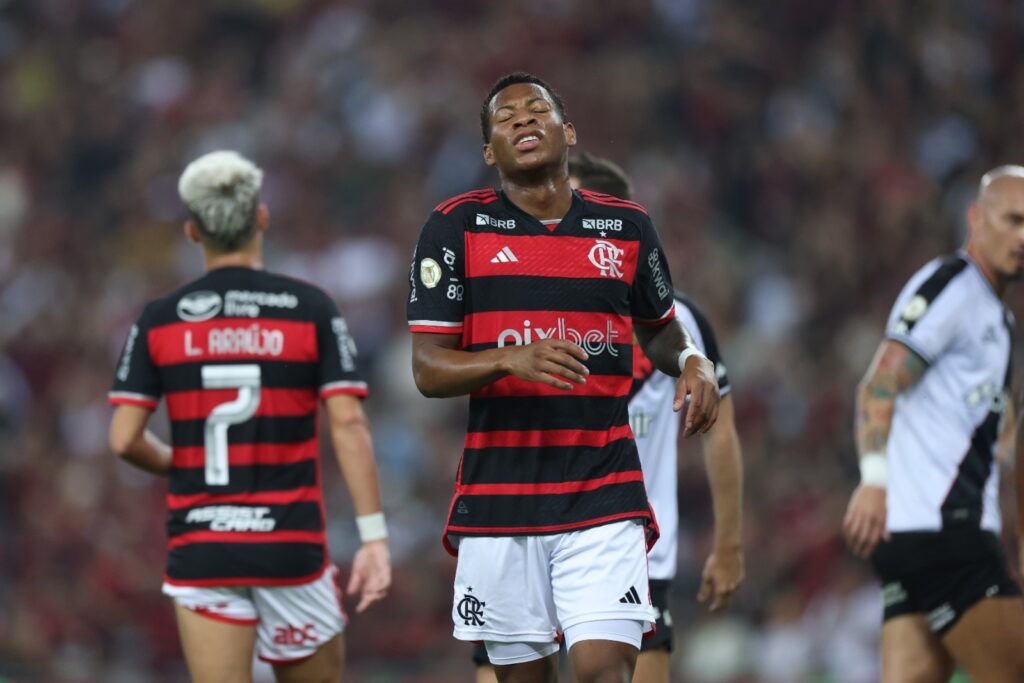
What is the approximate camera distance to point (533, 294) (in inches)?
172

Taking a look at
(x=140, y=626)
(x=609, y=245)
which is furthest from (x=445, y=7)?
(x=609, y=245)

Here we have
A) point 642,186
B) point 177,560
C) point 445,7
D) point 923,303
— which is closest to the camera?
point 177,560

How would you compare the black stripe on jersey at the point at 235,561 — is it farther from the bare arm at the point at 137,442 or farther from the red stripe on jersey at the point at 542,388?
the red stripe on jersey at the point at 542,388

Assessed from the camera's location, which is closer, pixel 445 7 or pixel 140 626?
pixel 140 626

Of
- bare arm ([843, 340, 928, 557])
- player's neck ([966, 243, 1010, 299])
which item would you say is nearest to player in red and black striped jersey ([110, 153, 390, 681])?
bare arm ([843, 340, 928, 557])

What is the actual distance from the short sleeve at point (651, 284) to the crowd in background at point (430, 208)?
561cm

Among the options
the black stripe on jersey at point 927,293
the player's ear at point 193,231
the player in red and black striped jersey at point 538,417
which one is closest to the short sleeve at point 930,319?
the black stripe on jersey at point 927,293

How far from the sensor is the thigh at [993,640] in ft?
18.4

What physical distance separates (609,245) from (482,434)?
70 centimetres

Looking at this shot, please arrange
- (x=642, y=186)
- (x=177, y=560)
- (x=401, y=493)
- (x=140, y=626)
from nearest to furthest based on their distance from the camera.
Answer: (x=177, y=560), (x=140, y=626), (x=401, y=493), (x=642, y=186)

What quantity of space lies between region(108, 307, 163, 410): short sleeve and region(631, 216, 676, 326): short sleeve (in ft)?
6.30

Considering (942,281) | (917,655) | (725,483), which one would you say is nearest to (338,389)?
(725,483)

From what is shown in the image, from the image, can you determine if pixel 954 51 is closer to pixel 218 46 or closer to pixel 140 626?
pixel 218 46

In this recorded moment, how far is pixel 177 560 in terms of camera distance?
5.38m
